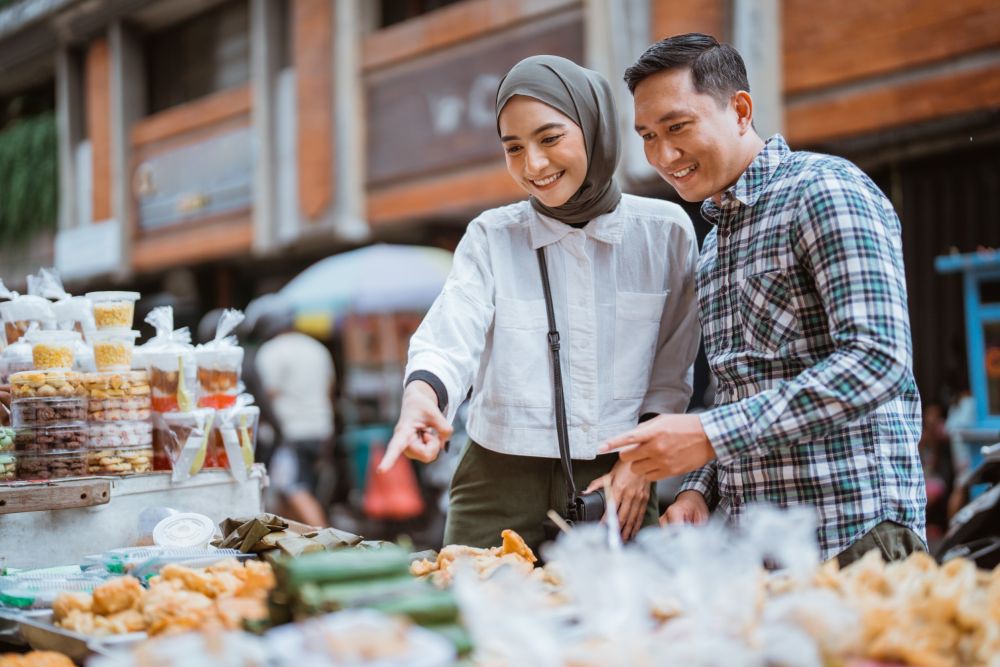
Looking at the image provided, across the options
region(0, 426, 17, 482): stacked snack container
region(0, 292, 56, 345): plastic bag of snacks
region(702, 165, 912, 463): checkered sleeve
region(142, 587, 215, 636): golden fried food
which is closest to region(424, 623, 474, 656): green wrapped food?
region(142, 587, 215, 636): golden fried food

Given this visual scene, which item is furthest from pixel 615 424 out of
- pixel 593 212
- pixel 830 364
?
pixel 830 364

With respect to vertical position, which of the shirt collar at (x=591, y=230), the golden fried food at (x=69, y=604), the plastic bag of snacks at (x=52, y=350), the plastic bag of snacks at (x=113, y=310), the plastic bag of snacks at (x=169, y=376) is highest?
the shirt collar at (x=591, y=230)

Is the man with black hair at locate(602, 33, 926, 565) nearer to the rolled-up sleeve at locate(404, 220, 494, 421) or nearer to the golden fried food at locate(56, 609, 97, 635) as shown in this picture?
the rolled-up sleeve at locate(404, 220, 494, 421)

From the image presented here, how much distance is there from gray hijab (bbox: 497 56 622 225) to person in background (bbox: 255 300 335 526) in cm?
466

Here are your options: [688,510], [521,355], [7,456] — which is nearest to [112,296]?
[7,456]

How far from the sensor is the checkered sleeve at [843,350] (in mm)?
1744

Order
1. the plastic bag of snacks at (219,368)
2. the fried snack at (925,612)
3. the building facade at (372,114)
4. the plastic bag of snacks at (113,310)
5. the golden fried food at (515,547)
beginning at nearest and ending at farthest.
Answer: the fried snack at (925,612) → the golden fried food at (515,547) → the plastic bag of snacks at (113,310) → the plastic bag of snacks at (219,368) → the building facade at (372,114)

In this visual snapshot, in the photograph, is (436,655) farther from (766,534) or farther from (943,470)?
(943,470)

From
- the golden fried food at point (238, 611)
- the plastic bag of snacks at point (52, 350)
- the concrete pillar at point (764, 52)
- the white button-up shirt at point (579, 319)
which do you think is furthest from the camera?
the concrete pillar at point (764, 52)

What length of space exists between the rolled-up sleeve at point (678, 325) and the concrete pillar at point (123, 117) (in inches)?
432

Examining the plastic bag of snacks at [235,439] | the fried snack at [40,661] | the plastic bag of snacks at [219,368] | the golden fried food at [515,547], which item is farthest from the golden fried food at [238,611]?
the plastic bag of snacks at [219,368]

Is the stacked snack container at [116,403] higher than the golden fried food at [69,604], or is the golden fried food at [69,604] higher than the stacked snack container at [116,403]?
the stacked snack container at [116,403]

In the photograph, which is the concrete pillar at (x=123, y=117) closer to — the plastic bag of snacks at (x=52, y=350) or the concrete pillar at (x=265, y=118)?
the concrete pillar at (x=265, y=118)

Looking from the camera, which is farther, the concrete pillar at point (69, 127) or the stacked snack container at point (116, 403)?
the concrete pillar at point (69, 127)
